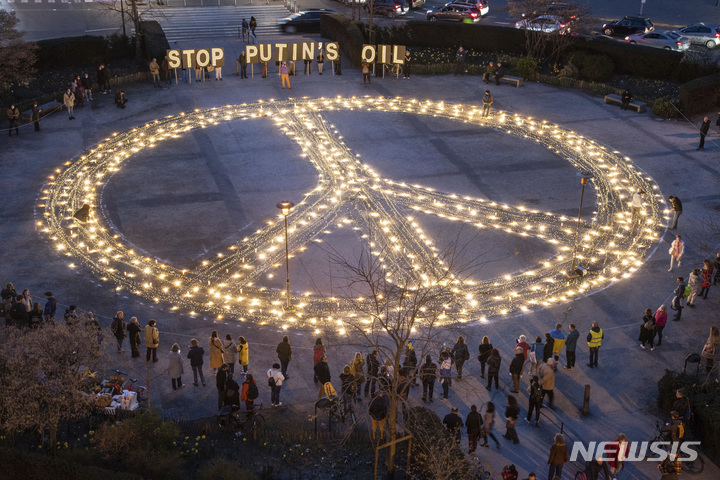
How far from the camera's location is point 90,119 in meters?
32.9

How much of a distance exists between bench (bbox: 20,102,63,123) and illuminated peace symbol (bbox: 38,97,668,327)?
398 centimetres

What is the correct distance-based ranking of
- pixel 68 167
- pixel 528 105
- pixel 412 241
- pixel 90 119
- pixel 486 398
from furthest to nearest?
pixel 528 105 < pixel 90 119 < pixel 68 167 < pixel 412 241 < pixel 486 398

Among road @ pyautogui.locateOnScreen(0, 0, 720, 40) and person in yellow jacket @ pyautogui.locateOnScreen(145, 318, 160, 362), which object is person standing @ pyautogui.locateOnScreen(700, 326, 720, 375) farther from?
road @ pyautogui.locateOnScreen(0, 0, 720, 40)

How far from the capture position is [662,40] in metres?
43.2

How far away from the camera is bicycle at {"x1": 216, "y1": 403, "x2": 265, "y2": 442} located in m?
15.7

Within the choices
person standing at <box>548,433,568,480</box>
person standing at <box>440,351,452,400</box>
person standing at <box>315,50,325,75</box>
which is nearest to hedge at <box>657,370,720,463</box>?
person standing at <box>548,433,568,480</box>

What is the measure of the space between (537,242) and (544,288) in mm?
2612

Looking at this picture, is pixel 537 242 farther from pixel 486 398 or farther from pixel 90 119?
pixel 90 119

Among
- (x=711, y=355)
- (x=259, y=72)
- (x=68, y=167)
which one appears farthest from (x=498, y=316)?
(x=259, y=72)

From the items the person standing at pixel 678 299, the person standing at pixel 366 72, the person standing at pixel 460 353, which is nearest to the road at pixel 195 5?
the person standing at pixel 366 72

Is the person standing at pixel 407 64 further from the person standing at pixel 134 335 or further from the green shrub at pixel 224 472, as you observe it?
the green shrub at pixel 224 472

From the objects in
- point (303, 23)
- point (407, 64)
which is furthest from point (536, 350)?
point (303, 23)

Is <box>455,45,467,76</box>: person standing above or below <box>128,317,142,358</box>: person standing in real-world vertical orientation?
above

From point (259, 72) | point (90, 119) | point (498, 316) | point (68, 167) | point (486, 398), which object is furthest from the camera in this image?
point (259, 72)
